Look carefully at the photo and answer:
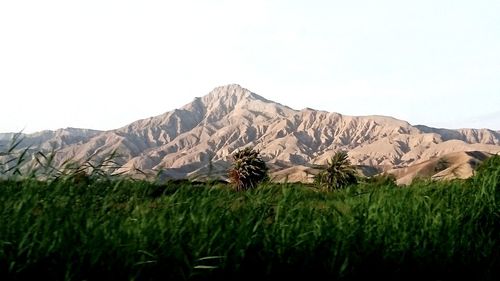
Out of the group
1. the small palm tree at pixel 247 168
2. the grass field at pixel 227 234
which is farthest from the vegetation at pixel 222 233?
the small palm tree at pixel 247 168

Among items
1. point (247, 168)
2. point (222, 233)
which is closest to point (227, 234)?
point (222, 233)

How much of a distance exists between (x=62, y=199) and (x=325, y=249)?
2.82 m

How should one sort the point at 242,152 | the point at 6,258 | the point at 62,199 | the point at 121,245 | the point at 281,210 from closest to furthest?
1. the point at 6,258
2. the point at 121,245
3. the point at 62,199
4. the point at 281,210
5. the point at 242,152

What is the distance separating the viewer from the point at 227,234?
5672 mm

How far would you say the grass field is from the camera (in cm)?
504

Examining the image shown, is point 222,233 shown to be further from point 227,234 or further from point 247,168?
point 247,168

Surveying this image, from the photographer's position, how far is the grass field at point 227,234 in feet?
16.5

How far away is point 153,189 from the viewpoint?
723 centimetres

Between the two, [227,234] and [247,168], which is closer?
[227,234]

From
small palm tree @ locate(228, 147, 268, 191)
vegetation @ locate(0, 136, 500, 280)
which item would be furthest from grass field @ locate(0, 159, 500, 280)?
small palm tree @ locate(228, 147, 268, 191)

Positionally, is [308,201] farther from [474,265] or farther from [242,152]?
[242,152]

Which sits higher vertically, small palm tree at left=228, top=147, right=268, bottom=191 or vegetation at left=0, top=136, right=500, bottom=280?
vegetation at left=0, top=136, right=500, bottom=280

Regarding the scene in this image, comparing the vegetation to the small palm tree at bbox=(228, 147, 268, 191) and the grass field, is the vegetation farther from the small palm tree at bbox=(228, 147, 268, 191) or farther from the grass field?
the small palm tree at bbox=(228, 147, 268, 191)

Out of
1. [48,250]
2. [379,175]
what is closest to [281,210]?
[48,250]
